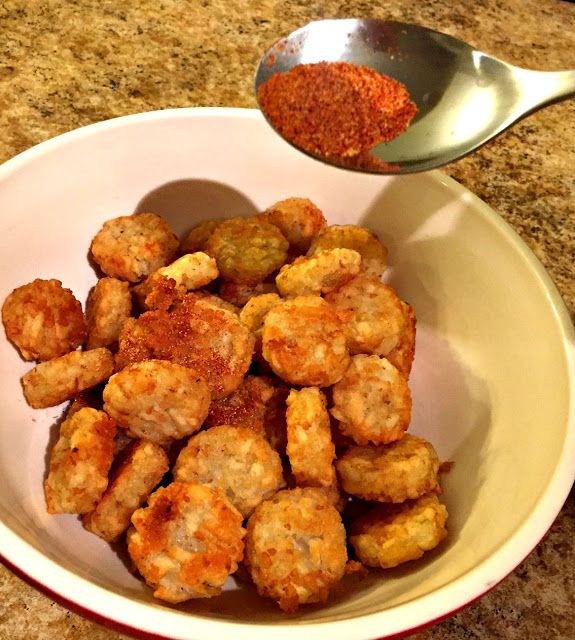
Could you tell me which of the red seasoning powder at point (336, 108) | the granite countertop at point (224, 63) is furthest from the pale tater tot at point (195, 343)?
the granite countertop at point (224, 63)

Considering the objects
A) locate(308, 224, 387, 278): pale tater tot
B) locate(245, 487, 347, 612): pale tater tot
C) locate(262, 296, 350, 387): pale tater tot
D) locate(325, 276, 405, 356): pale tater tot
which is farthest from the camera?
locate(308, 224, 387, 278): pale tater tot

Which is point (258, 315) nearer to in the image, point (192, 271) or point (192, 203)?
point (192, 271)

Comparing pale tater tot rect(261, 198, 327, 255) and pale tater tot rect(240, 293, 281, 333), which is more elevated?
pale tater tot rect(261, 198, 327, 255)

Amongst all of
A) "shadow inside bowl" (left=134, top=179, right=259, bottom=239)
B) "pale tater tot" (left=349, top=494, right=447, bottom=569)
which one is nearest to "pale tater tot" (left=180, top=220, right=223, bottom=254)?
"shadow inside bowl" (left=134, top=179, right=259, bottom=239)

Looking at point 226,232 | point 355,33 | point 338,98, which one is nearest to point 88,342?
point 226,232

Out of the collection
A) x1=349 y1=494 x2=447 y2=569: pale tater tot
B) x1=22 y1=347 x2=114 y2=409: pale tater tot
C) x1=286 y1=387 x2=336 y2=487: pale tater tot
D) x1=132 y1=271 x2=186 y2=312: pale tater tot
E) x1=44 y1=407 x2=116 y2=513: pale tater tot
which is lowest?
x1=349 y1=494 x2=447 y2=569: pale tater tot

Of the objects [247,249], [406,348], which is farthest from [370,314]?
[247,249]

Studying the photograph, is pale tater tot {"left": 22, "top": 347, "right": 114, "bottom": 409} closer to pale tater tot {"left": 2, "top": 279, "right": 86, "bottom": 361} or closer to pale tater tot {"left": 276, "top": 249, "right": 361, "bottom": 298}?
pale tater tot {"left": 2, "top": 279, "right": 86, "bottom": 361}

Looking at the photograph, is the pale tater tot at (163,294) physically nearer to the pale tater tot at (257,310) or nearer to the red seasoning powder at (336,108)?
the pale tater tot at (257,310)
